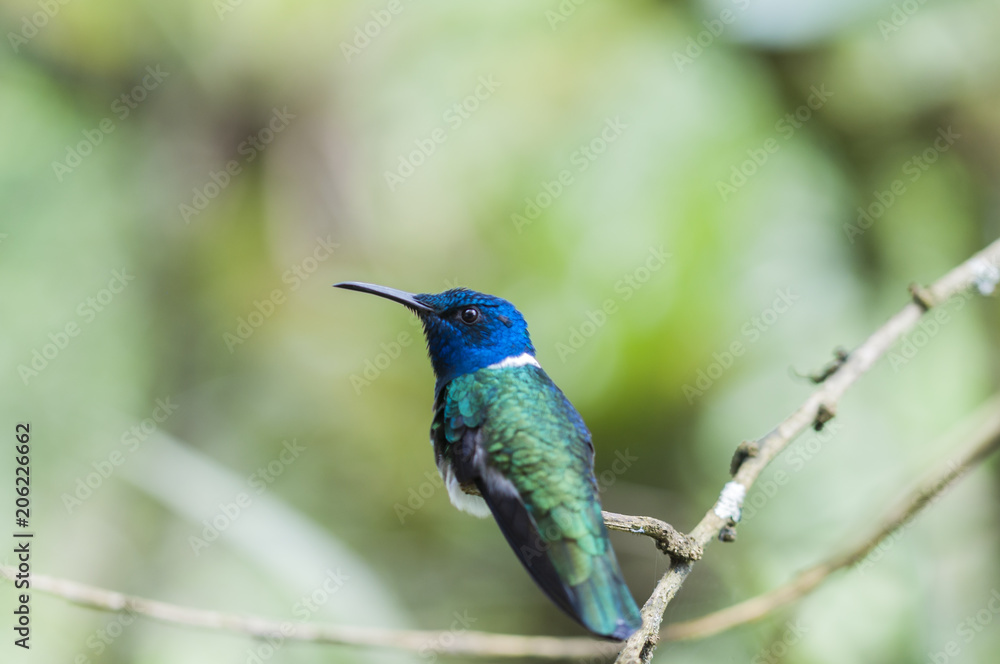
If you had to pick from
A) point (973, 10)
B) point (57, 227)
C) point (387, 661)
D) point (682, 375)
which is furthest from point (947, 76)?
point (57, 227)

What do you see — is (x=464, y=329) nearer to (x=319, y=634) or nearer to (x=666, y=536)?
(x=666, y=536)

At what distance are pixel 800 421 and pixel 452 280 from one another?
299 cm

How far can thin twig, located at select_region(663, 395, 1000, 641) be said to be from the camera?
8.21ft

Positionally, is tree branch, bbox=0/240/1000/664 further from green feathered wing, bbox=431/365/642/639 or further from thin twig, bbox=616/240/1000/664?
green feathered wing, bbox=431/365/642/639

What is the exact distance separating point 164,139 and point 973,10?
199 inches

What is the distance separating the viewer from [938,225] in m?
4.51

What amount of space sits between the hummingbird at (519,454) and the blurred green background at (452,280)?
6.93 ft

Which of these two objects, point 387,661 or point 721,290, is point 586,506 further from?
point 721,290

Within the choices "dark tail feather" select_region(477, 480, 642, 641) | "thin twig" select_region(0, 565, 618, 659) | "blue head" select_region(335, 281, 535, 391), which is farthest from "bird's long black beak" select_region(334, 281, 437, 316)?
"thin twig" select_region(0, 565, 618, 659)

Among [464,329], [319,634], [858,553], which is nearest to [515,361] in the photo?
[464,329]

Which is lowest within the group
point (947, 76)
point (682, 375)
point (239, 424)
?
point (239, 424)

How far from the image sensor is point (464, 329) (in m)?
2.30

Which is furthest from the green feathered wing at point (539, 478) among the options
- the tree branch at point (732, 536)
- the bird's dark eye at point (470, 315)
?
the tree branch at point (732, 536)

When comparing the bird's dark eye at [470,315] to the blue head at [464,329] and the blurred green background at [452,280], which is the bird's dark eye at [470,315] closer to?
the blue head at [464,329]
